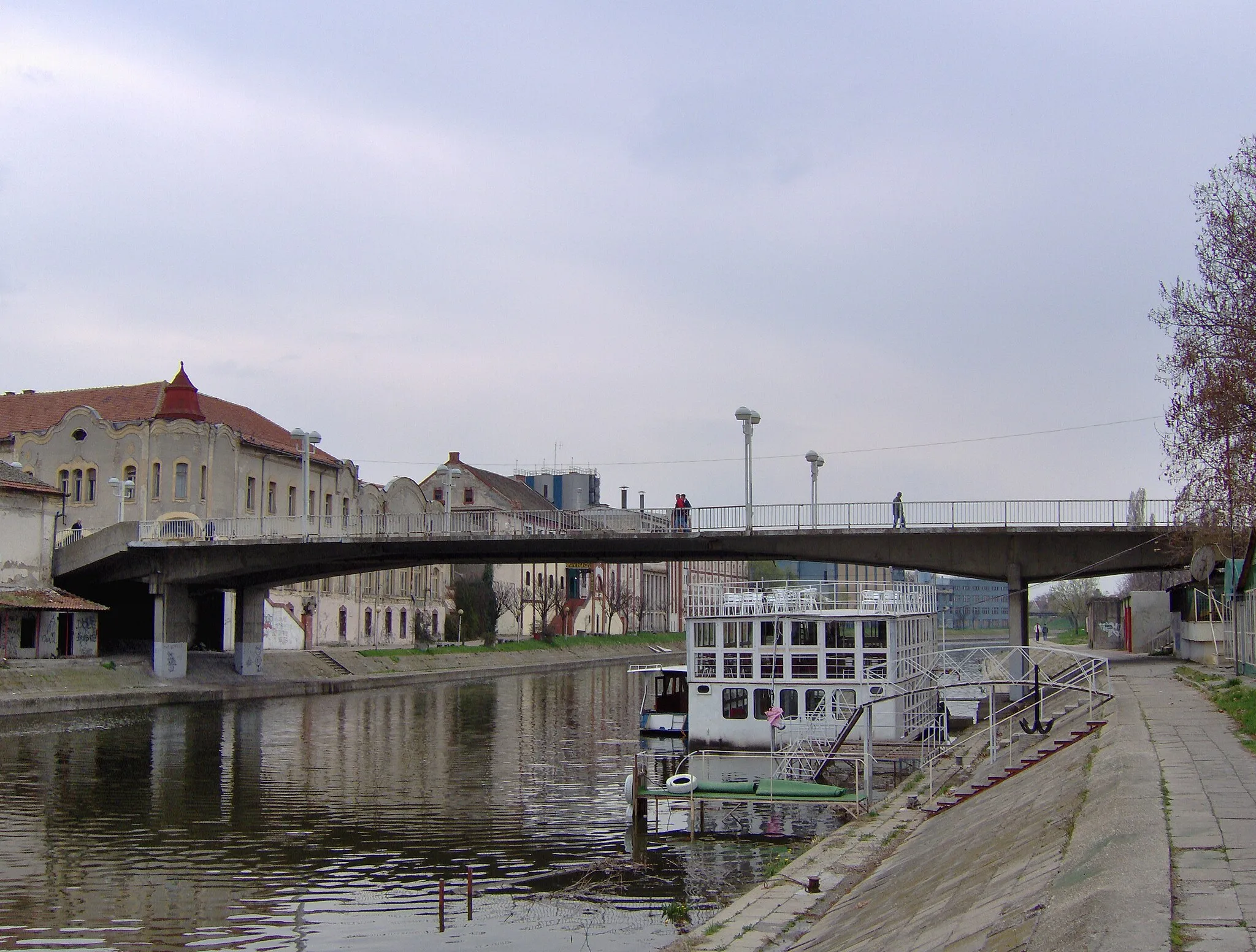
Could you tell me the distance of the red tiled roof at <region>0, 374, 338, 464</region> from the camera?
76.9m

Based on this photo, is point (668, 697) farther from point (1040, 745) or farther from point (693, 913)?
point (693, 913)

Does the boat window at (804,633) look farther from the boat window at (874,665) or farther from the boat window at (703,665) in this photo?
the boat window at (703,665)

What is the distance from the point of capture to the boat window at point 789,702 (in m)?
35.4

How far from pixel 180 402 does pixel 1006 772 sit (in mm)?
62563

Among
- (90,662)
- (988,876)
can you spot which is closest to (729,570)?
(90,662)

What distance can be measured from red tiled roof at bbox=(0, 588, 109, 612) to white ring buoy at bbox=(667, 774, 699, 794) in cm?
3901

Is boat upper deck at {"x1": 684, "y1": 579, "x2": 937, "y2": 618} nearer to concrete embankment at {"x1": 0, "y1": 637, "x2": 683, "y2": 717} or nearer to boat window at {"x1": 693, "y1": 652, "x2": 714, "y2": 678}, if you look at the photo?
boat window at {"x1": 693, "y1": 652, "x2": 714, "y2": 678}

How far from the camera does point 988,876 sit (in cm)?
1324

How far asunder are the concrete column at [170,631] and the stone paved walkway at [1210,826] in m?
49.5

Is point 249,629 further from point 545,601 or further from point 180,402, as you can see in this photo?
point 545,601

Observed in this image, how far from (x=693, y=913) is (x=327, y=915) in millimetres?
5288

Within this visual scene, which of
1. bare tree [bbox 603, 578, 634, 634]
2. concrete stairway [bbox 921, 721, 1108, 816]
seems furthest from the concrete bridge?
bare tree [bbox 603, 578, 634, 634]

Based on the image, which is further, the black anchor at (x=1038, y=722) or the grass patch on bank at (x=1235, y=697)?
the black anchor at (x=1038, y=722)

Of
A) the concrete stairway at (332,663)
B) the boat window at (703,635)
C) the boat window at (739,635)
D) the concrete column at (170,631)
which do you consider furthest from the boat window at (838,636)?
the concrete stairway at (332,663)
